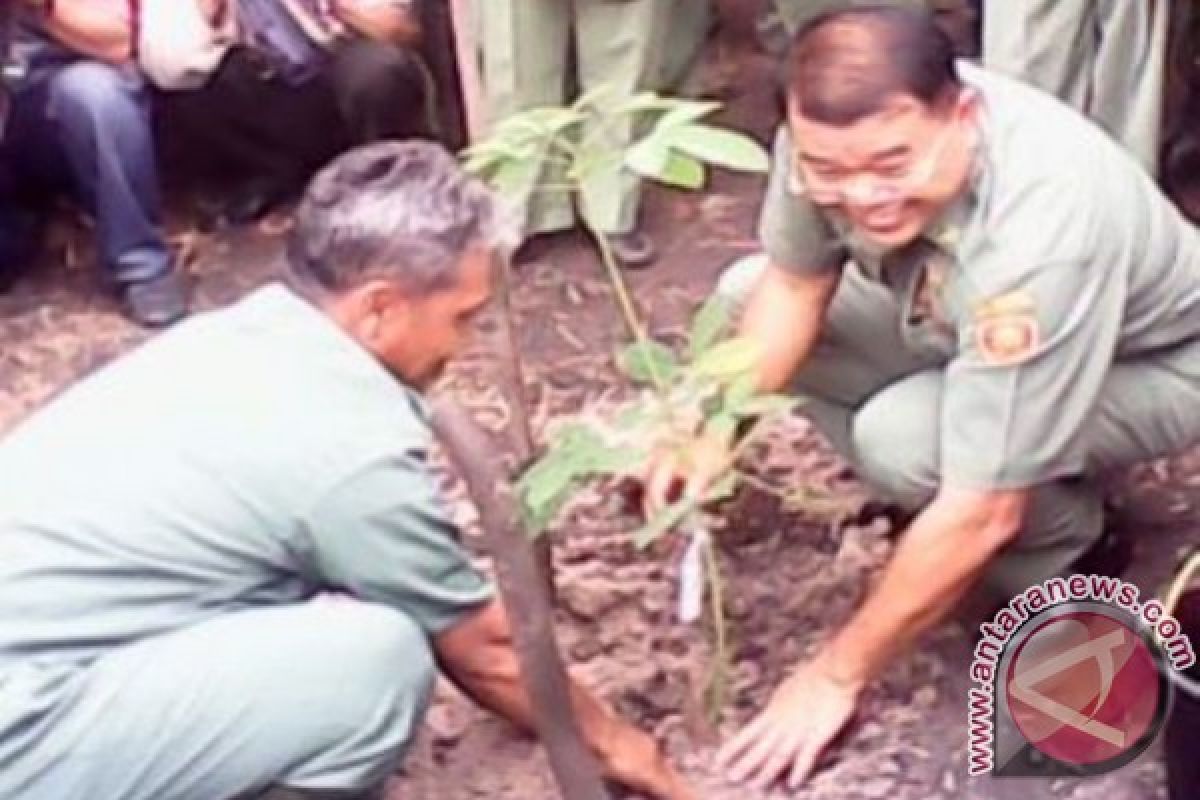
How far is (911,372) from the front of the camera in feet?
14.0

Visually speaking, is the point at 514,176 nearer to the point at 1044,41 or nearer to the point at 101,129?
the point at 1044,41

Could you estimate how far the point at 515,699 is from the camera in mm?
3779

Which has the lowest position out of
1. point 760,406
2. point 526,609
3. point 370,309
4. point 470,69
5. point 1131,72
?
point 1131,72

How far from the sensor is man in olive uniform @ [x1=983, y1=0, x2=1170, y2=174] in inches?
192

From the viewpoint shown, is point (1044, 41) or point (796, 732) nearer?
point (796, 732)

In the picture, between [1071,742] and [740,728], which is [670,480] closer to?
[740,728]

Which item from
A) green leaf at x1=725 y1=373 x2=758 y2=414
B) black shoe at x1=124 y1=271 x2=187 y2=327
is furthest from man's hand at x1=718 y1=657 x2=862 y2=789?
black shoe at x1=124 y1=271 x2=187 y2=327

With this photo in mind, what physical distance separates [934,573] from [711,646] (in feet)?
1.43

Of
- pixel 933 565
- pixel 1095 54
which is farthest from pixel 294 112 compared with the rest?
pixel 933 565

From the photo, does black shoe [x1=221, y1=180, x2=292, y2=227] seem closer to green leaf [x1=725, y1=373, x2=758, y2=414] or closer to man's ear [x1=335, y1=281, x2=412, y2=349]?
green leaf [x1=725, y1=373, x2=758, y2=414]

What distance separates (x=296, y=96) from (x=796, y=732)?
6.70ft

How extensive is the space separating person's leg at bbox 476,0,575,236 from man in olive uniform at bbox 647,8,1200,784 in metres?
1.23

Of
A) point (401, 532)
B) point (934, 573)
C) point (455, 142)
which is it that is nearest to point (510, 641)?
point (401, 532)

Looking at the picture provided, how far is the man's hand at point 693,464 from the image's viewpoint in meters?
3.83
